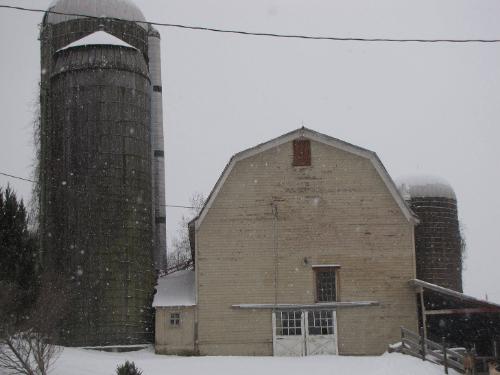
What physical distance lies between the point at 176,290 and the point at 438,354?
9.64 meters

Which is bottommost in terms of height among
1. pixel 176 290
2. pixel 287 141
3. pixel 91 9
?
pixel 176 290

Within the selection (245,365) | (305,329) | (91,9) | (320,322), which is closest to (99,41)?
(91,9)

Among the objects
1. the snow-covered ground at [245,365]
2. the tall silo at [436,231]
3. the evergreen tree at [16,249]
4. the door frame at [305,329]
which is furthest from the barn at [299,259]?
the evergreen tree at [16,249]

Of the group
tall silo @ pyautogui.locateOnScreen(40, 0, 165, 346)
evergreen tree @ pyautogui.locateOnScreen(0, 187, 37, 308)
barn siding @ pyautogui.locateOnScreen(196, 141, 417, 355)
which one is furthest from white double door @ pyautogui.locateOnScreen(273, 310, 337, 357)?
evergreen tree @ pyautogui.locateOnScreen(0, 187, 37, 308)

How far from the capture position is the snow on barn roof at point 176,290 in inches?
995

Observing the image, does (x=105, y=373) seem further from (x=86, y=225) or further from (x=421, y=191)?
(x=421, y=191)

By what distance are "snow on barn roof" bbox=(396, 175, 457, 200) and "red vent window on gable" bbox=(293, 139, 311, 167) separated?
4.81 metres

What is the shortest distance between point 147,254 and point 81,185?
3.27m

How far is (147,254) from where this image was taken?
26.5 metres

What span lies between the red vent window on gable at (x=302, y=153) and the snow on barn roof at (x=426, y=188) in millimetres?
4805

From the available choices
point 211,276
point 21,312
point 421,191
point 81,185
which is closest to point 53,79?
point 81,185

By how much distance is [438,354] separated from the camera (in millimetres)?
20688

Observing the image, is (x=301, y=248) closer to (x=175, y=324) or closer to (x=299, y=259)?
(x=299, y=259)

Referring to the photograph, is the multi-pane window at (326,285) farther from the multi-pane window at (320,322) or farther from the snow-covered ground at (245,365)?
the snow-covered ground at (245,365)
